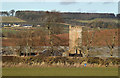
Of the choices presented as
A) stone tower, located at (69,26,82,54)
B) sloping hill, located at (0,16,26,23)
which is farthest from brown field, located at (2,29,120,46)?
sloping hill, located at (0,16,26,23)

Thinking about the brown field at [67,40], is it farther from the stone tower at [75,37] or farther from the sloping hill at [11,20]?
the sloping hill at [11,20]

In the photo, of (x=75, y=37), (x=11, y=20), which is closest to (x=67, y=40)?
(x=75, y=37)

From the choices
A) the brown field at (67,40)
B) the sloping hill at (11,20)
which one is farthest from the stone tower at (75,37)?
the sloping hill at (11,20)

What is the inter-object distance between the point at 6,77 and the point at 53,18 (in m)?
14.4

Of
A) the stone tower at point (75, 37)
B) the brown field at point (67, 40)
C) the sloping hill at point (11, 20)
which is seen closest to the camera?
the stone tower at point (75, 37)

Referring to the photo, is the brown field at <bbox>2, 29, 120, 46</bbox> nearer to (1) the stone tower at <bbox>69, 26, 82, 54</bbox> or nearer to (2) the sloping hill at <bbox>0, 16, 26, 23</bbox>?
(1) the stone tower at <bbox>69, 26, 82, 54</bbox>

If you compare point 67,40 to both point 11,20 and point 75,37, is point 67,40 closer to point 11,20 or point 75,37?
point 75,37

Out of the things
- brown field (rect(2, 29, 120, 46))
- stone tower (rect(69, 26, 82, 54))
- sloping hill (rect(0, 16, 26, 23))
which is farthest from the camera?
sloping hill (rect(0, 16, 26, 23))

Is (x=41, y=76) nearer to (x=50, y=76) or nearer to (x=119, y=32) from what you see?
(x=50, y=76)

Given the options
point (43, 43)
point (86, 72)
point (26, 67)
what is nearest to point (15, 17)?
point (43, 43)

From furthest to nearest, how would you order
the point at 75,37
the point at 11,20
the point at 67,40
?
the point at 11,20, the point at 67,40, the point at 75,37

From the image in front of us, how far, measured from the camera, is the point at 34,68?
64.6ft

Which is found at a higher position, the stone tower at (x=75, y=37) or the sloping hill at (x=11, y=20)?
the sloping hill at (x=11, y=20)

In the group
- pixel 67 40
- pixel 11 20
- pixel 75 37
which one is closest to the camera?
pixel 75 37
